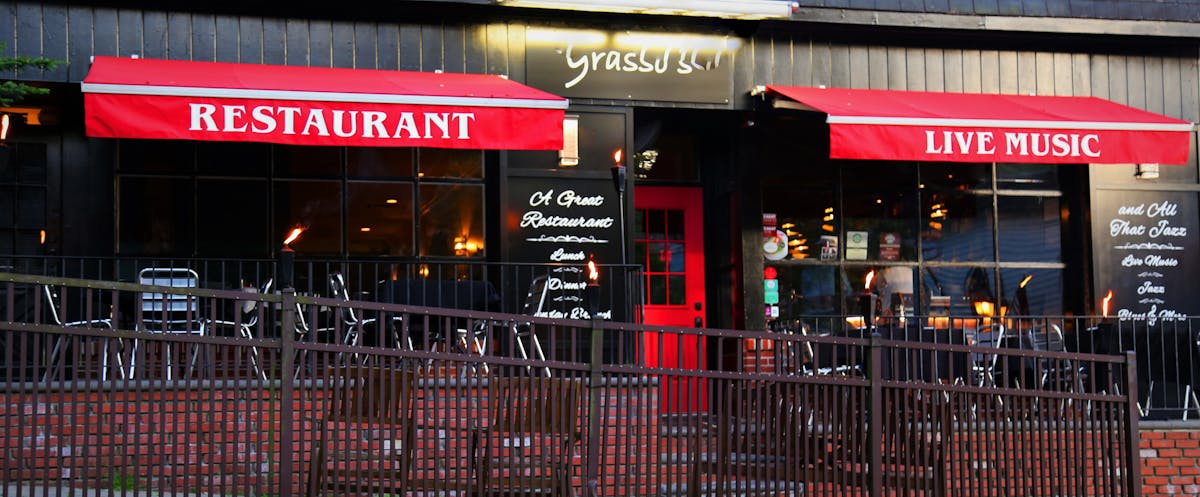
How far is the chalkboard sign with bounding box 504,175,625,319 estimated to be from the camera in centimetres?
1105

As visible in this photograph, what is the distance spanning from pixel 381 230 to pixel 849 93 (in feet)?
14.9

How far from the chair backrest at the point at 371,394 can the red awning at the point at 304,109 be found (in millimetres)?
3205

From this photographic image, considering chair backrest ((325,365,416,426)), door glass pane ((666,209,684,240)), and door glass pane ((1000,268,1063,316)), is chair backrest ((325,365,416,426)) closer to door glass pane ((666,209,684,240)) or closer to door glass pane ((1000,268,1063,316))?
door glass pane ((666,209,684,240))

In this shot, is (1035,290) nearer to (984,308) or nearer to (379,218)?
(984,308)

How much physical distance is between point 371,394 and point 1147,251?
29.9ft

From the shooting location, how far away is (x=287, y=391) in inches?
237

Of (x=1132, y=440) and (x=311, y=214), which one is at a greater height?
(x=311, y=214)

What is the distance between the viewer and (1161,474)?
32.6ft

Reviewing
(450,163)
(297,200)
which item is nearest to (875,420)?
(450,163)

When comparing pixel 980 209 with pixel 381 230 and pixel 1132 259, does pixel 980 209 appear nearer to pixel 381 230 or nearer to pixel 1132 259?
pixel 1132 259

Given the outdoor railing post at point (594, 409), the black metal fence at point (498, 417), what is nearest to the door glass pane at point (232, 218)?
the black metal fence at point (498, 417)

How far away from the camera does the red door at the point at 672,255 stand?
498 inches

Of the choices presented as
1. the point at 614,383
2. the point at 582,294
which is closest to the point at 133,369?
the point at 614,383

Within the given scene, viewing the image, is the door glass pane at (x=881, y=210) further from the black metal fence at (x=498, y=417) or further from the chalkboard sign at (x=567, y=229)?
the black metal fence at (x=498, y=417)
